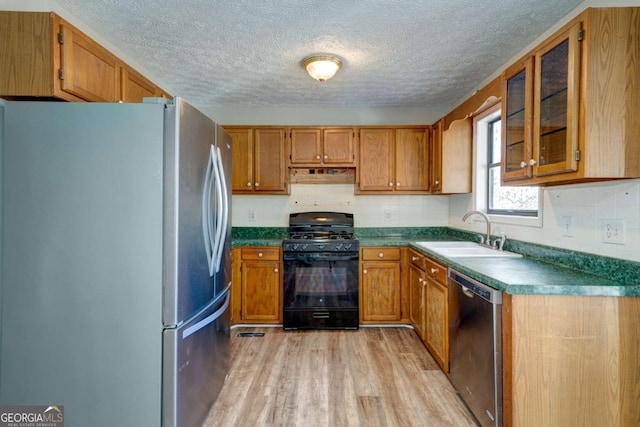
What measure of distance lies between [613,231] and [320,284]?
2249 mm

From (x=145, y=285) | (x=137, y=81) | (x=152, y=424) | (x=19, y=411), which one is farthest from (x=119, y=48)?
(x=152, y=424)

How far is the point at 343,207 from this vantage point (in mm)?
3625

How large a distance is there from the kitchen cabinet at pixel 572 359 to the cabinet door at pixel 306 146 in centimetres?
242

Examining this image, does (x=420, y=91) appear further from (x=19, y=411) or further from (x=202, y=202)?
(x=19, y=411)

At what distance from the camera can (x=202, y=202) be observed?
162cm

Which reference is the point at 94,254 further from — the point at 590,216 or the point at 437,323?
the point at 590,216

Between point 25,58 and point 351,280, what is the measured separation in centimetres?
285

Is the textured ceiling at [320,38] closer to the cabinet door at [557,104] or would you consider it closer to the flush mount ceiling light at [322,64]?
the flush mount ceiling light at [322,64]

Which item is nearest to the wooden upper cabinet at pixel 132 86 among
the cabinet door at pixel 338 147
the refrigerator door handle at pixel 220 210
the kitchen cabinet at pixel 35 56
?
the kitchen cabinet at pixel 35 56

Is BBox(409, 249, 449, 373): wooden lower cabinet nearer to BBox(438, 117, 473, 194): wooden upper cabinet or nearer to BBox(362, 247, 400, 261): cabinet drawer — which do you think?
BBox(362, 247, 400, 261): cabinet drawer

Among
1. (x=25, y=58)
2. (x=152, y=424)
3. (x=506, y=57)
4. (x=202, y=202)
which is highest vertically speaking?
(x=506, y=57)

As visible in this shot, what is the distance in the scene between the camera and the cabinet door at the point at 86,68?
156 centimetres

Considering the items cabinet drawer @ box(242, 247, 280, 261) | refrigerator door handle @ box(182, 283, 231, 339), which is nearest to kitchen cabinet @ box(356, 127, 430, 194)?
cabinet drawer @ box(242, 247, 280, 261)

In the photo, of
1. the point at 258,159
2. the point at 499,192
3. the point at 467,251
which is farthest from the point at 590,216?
the point at 258,159
